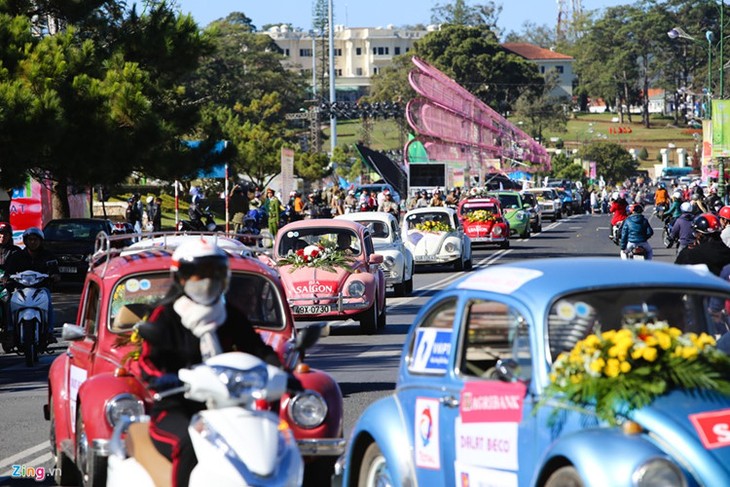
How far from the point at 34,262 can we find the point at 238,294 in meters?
8.52

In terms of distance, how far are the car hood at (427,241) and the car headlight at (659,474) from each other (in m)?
29.6

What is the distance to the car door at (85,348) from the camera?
32.9 feet

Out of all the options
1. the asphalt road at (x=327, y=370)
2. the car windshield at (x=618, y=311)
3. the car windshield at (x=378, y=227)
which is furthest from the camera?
the car windshield at (x=378, y=227)

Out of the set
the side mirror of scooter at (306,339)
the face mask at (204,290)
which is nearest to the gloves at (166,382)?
the face mask at (204,290)

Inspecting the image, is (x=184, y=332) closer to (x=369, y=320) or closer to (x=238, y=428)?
(x=238, y=428)

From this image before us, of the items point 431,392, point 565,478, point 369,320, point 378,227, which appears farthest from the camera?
point 378,227

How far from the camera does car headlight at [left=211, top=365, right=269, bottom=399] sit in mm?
6137

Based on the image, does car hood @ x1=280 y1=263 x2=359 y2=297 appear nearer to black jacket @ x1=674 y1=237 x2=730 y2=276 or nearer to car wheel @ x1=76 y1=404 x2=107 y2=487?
black jacket @ x1=674 y1=237 x2=730 y2=276

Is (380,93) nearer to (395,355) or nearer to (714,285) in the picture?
(395,355)

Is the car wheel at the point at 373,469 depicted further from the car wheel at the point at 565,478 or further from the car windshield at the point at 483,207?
the car windshield at the point at 483,207

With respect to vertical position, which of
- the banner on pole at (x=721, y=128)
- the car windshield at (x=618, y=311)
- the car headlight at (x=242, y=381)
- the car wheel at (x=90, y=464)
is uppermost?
the banner on pole at (x=721, y=128)

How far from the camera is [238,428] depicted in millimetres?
6059

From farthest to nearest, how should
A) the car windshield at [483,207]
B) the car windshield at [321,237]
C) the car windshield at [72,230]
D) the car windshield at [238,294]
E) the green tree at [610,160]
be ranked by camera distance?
the green tree at [610,160] → the car windshield at [483,207] → the car windshield at [72,230] → the car windshield at [321,237] → the car windshield at [238,294]

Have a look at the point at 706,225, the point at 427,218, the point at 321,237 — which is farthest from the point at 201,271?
the point at 427,218
